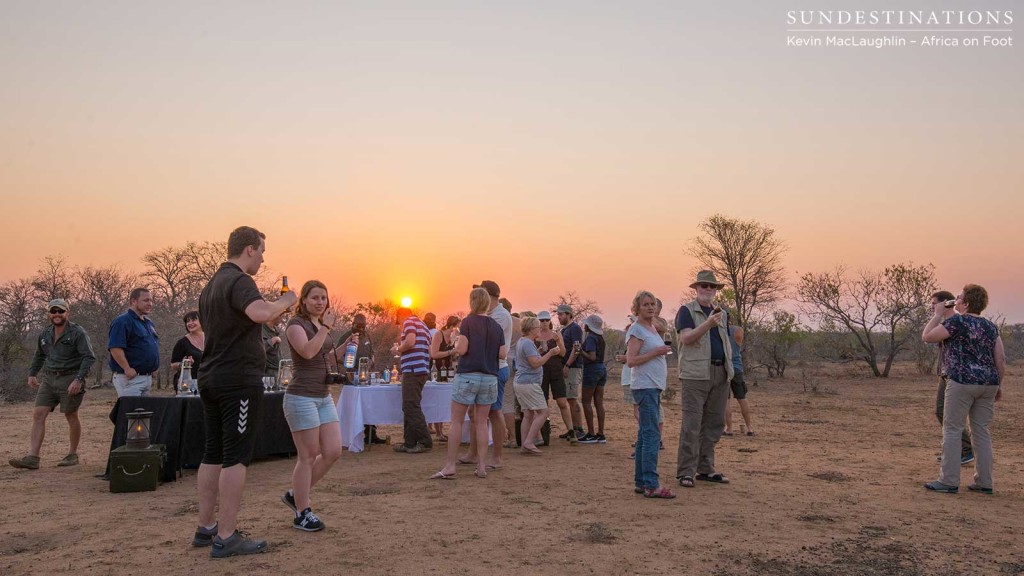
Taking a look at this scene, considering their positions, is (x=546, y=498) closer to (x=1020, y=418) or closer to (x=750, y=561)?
(x=750, y=561)

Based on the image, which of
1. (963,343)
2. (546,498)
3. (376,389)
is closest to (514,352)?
(376,389)

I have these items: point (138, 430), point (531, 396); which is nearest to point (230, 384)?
point (138, 430)

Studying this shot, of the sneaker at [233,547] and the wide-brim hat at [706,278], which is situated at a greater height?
the wide-brim hat at [706,278]

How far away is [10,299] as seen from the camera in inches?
1117

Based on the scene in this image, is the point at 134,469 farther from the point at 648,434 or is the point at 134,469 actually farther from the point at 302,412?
the point at 648,434

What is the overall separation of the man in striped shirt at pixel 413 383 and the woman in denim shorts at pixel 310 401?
12.5 ft

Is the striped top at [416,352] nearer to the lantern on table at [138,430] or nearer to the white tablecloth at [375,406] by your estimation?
the white tablecloth at [375,406]

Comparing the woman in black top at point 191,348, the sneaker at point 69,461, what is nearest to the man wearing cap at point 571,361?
the woman in black top at point 191,348

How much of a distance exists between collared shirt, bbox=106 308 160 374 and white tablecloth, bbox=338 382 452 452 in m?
2.20

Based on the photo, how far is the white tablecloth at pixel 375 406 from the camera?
29.6 ft

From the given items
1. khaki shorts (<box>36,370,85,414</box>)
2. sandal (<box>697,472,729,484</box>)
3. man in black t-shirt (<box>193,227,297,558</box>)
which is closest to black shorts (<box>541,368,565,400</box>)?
sandal (<box>697,472,729,484</box>)

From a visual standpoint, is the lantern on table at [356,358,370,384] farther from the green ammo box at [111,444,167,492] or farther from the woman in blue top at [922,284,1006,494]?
the woman in blue top at [922,284,1006,494]

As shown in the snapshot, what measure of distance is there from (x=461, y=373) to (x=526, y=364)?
→ 70.4 inches

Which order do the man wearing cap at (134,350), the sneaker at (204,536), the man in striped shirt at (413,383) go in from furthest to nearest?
the man in striped shirt at (413,383)
the man wearing cap at (134,350)
the sneaker at (204,536)
